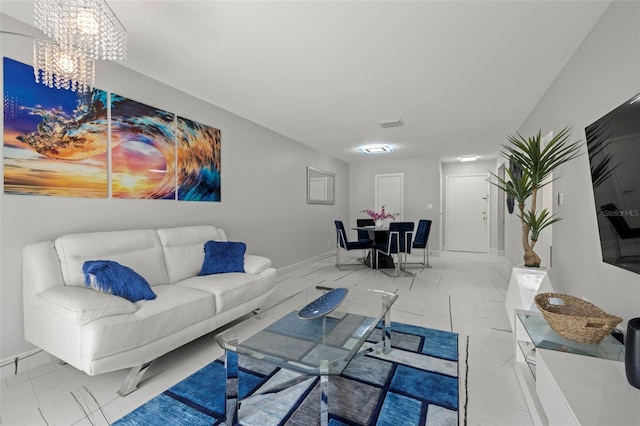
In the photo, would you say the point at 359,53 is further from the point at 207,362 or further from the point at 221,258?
the point at 207,362

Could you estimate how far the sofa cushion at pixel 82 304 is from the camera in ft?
5.43

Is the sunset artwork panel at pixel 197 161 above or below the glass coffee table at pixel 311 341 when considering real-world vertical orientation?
above

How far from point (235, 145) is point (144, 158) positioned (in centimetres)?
132

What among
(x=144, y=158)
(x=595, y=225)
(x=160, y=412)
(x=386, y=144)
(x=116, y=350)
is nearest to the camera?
(x=160, y=412)

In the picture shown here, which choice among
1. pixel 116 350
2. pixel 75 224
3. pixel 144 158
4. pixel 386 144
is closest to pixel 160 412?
pixel 116 350

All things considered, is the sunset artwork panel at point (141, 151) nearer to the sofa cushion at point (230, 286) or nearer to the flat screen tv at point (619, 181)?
the sofa cushion at point (230, 286)

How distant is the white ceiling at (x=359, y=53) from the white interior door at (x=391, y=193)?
3244mm

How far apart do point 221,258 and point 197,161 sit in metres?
1.23

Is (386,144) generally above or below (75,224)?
above

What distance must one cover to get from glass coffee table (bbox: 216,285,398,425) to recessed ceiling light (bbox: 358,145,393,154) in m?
3.96

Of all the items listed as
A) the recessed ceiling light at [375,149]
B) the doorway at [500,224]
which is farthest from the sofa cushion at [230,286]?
the doorway at [500,224]

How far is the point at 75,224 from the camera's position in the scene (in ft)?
7.59

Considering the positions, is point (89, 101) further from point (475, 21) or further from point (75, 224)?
point (475, 21)

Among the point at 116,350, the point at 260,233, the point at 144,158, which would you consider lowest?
the point at 116,350
